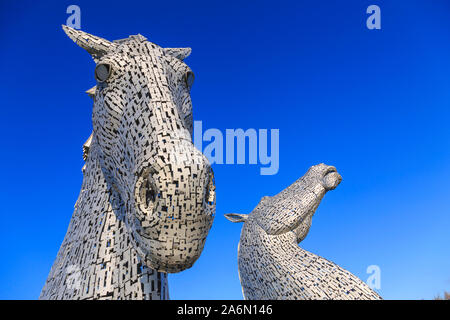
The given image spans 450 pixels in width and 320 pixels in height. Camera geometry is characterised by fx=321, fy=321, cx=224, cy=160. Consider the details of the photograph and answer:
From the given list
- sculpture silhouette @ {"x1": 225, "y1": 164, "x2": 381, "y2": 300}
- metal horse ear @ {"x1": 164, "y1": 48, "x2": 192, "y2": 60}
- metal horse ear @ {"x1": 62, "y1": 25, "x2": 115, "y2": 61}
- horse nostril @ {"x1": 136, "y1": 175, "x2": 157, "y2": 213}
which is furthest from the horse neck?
sculpture silhouette @ {"x1": 225, "y1": 164, "x2": 381, "y2": 300}

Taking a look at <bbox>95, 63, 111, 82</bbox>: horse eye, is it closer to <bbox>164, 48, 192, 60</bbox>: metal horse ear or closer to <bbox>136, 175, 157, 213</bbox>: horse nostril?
<bbox>164, 48, 192, 60</bbox>: metal horse ear

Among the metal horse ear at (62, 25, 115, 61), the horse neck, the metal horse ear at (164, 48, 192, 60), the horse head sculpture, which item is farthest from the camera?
the metal horse ear at (164, 48, 192, 60)

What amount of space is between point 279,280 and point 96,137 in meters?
2.35

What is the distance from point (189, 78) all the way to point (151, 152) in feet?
2.23

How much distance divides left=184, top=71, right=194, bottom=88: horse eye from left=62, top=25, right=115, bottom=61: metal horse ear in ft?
1.28

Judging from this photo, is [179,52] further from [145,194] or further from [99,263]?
[99,263]

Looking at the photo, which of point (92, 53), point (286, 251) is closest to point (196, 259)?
point (92, 53)

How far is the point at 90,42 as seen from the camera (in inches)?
60.7

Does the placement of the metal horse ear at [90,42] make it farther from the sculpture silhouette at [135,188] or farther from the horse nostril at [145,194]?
the horse nostril at [145,194]

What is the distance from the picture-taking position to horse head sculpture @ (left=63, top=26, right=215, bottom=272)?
0.97 meters
